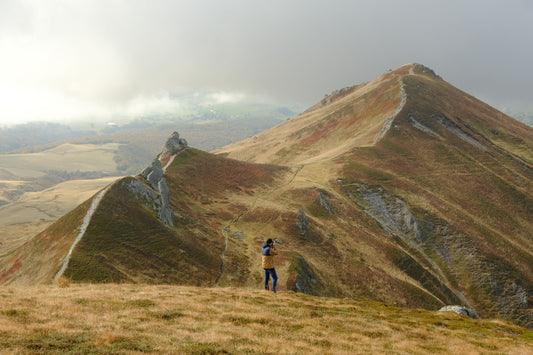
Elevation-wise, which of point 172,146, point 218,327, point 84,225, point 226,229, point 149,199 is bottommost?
point 226,229

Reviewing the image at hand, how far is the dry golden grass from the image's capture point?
14148 mm

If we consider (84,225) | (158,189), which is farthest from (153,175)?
(84,225)

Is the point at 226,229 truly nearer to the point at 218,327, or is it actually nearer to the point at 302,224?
the point at 302,224

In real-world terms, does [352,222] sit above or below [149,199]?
below

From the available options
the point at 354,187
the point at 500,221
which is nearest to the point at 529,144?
the point at 500,221

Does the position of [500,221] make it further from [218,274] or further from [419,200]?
[218,274]

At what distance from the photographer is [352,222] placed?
8594cm

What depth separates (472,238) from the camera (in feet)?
288

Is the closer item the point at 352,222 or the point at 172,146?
the point at 352,222

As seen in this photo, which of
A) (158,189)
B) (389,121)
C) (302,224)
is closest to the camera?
(158,189)

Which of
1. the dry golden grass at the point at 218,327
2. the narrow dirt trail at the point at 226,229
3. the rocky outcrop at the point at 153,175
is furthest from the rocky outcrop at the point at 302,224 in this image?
the dry golden grass at the point at 218,327

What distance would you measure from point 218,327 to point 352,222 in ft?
239

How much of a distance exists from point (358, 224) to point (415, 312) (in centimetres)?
5393

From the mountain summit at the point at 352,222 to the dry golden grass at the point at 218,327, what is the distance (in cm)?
1593
